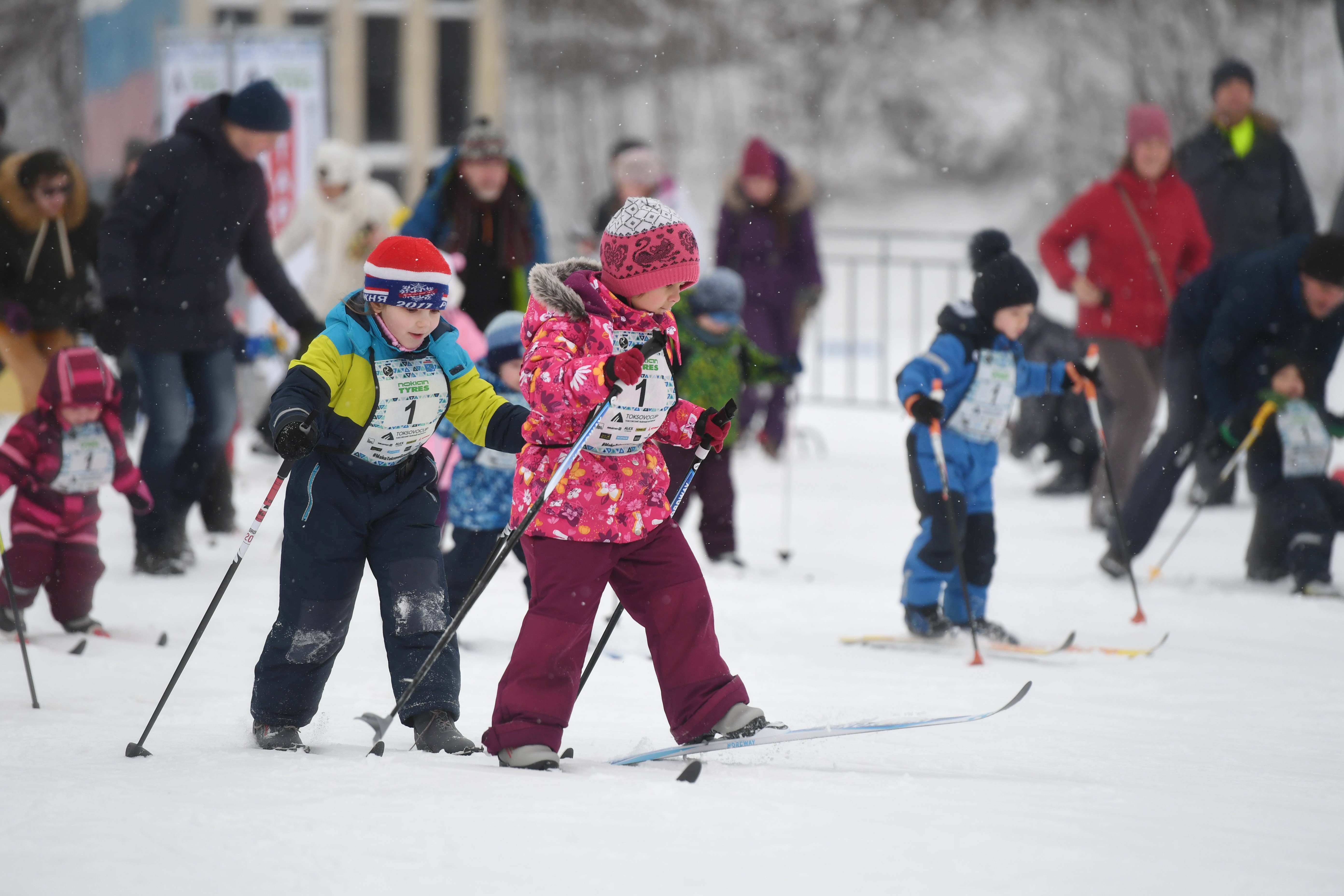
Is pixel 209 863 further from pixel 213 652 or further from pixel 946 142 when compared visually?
pixel 946 142

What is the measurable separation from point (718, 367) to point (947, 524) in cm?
149

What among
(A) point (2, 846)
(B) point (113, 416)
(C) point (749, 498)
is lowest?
(C) point (749, 498)

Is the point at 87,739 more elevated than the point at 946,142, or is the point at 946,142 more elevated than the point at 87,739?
the point at 946,142

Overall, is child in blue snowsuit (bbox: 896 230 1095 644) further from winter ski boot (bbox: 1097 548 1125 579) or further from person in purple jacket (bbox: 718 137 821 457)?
person in purple jacket (bbox: 718 137 821 457)

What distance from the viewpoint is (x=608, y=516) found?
3.15 m

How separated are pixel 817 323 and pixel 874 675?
8.16 m

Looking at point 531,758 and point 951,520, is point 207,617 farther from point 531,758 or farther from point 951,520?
point 951,520

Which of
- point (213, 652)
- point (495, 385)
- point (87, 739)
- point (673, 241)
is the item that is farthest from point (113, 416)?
point (673, 241)

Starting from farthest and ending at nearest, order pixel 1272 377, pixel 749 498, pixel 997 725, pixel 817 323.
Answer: pixel 817 323
pixel 749 498
pixel 1272 377
pixel 997 725

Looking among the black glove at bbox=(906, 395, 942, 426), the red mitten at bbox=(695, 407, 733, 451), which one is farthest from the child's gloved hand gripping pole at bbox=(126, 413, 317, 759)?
the black glove at bbox=(906, 395, 942, 426)

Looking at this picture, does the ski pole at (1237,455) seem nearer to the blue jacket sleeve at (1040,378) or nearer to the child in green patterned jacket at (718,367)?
the blue jacket sleeve at (1040,378)

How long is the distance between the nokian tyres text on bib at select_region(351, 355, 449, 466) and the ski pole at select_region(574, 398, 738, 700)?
2.00 feet

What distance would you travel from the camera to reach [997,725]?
12.1 feet

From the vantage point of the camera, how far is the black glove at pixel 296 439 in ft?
9.77
